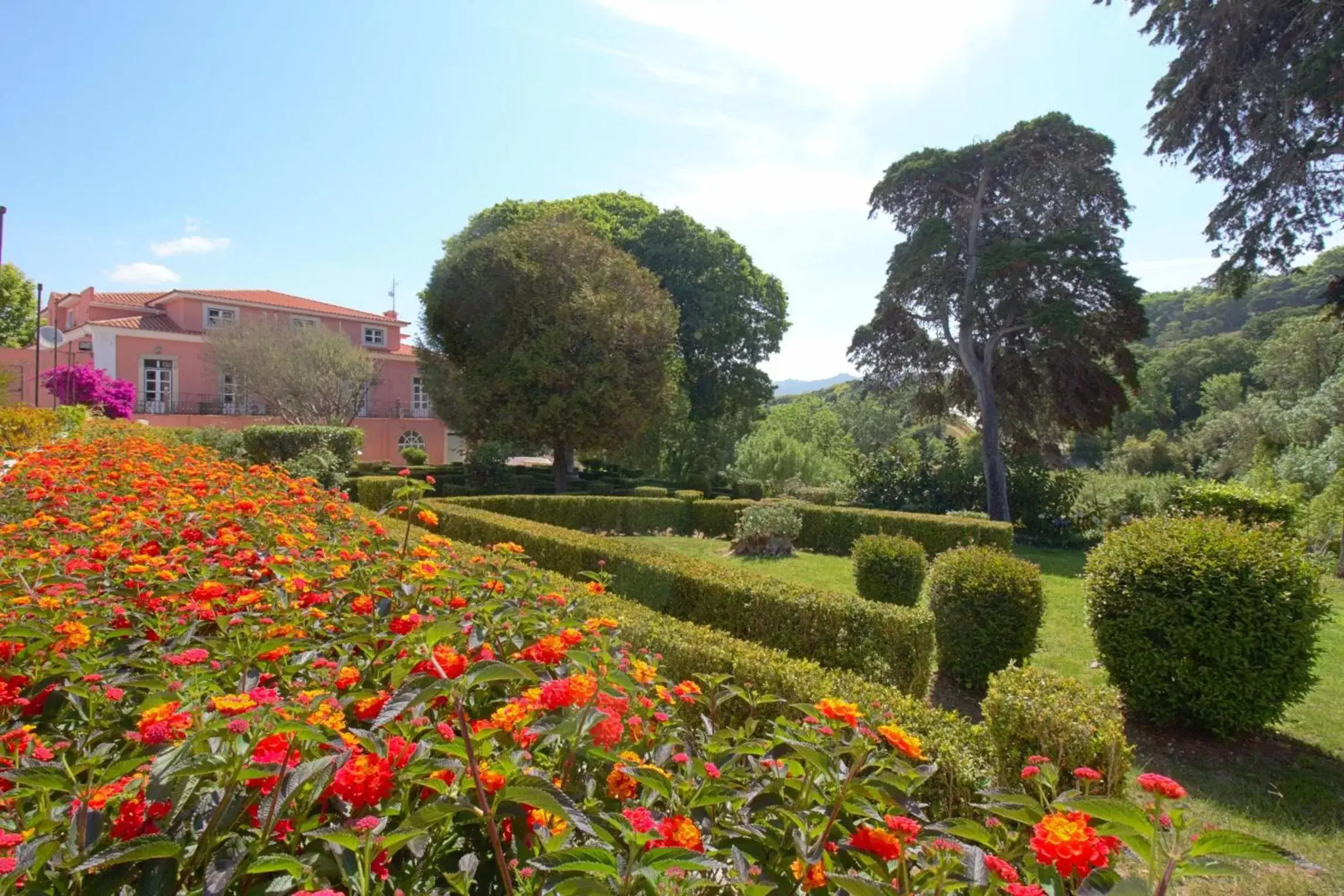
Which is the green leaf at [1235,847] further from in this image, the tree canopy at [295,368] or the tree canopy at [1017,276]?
the tree canopy at [295,368]

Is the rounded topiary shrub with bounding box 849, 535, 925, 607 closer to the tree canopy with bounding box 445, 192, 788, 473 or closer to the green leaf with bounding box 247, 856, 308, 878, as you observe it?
the green leaf with bounding box 247, 856, 308, 878

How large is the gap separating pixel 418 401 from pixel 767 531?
2504 centimetres

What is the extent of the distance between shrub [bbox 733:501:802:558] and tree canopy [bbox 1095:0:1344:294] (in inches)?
366

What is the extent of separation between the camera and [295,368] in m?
25.0

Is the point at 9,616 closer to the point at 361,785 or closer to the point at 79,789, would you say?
the point at 79,789

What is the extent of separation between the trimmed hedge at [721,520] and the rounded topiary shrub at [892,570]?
3.19m

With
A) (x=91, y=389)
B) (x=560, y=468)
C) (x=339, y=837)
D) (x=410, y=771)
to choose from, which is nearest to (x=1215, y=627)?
(x=410, y=771)

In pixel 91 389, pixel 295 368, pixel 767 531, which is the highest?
pixel 295 368

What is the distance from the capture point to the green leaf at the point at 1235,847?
933 millimetres

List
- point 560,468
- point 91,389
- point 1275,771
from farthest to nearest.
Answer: point 91,389 < point 560,468 < point 1275,771

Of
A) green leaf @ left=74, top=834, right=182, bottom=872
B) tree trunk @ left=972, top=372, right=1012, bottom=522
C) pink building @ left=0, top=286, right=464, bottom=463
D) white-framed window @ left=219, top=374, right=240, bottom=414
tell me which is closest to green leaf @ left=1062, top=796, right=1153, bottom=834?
green leaf @ left=74, top=834, right=182, bottom=872

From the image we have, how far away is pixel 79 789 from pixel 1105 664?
6.54 m

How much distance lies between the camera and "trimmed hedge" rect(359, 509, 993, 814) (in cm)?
328

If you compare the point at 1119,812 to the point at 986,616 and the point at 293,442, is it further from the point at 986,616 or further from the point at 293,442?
the point at 293,442
